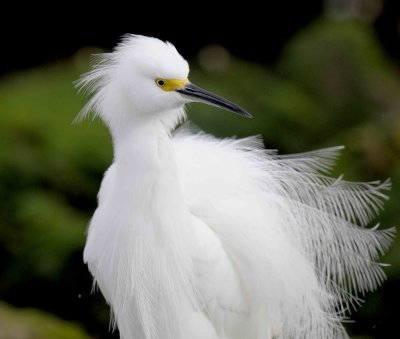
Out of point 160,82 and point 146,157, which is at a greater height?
point 160,82

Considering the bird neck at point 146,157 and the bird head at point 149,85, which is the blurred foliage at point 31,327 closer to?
the bird neck at point 146,157

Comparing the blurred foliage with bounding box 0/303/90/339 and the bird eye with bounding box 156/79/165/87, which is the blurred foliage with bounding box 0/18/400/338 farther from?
the bird eye with bounding box 156/79/165/87

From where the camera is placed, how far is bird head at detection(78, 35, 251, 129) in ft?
12.4

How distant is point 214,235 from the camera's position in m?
4.39

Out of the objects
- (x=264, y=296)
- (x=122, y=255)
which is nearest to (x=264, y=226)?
(x=264, y=296)

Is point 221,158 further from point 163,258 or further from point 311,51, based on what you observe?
point 311,51

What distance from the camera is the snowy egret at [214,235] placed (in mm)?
4066

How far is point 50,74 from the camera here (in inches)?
385

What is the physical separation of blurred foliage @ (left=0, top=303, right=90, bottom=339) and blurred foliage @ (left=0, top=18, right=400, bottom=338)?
0.88 metres

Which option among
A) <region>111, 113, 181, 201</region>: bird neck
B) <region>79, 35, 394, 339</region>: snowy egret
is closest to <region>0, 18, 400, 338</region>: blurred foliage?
<region>79, 35, 394, 339</region>: snowy egret

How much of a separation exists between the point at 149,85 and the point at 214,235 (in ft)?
2.86

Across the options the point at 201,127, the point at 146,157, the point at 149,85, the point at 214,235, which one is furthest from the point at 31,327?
the point at 201,127

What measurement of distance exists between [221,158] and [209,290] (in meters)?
0.61

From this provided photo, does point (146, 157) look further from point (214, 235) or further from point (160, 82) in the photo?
point (214, 235)
